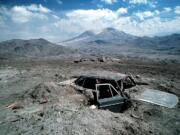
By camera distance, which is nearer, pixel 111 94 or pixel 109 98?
pixel 109 98

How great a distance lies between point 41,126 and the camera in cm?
487

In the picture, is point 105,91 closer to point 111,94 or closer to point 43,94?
point 111,94

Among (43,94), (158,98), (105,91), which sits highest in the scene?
(105,91)

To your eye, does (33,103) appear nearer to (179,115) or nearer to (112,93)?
(112,93)

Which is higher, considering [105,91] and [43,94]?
[105,91]

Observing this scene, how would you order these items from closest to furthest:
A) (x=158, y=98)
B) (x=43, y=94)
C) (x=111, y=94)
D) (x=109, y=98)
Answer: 1. (x=109, y=98)
2. (x=111, y=94)
3. (x=158, y=98)
4. (x=43, y=94)

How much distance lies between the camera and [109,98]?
229 inches

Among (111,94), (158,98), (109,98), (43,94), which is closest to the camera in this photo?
(109,98)

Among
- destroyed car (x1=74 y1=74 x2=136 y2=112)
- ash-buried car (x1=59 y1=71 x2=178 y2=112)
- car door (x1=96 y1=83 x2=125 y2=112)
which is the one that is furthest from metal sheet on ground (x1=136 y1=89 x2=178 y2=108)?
car door (x1=96 y1=83 x2=125 y2=112)

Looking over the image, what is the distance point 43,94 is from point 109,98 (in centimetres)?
355

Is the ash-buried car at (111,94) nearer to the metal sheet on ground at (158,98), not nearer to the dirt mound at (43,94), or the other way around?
the metal sheet on ground at (158,98)

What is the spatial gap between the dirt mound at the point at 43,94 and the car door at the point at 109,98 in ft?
8.11

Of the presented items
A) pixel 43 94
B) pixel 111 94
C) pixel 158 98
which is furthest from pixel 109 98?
pixel 43 94

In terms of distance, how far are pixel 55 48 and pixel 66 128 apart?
250ft
